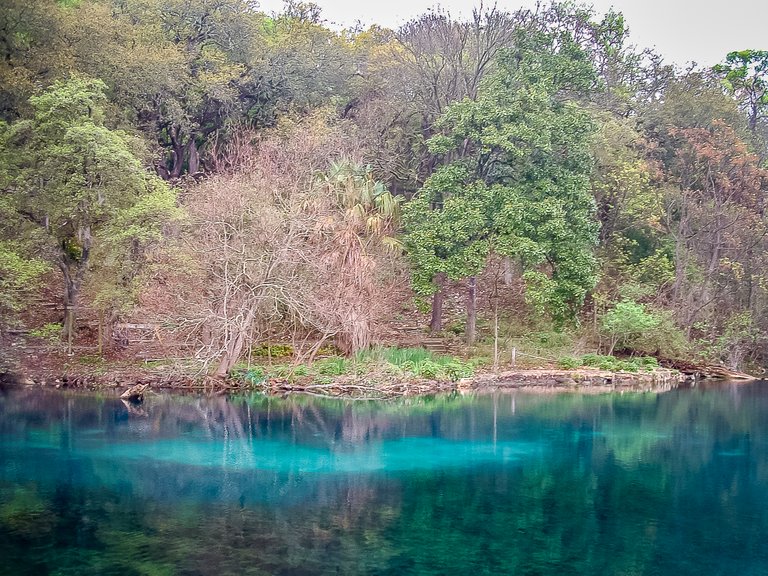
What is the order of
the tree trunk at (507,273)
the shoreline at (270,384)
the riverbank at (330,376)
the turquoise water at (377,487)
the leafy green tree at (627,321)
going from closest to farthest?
1. the turquoise water at (377,487)
2. the shoreline at (270,384)
3. the riverbank at (330,376)
4. the leafy green tree at (627,321)
5. the tree trunk at (507,273)

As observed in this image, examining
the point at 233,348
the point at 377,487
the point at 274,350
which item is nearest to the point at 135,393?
the point at 233,348

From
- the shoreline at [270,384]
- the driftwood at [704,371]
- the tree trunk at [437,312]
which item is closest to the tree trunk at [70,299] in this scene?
the shoreline at [270,384]

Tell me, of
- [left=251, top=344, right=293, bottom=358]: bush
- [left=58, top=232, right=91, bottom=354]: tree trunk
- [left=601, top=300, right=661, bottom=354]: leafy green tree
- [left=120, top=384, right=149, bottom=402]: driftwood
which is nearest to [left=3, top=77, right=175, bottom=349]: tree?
[left=58, top=232, right=91, bottom=354]: tree trunk

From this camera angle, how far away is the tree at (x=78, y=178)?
24500 millimetres

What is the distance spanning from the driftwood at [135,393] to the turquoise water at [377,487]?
1.80 feet

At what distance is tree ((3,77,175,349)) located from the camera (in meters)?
24.5

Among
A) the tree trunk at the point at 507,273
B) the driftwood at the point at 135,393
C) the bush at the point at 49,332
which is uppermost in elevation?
the tree trunk at the point at 507,273

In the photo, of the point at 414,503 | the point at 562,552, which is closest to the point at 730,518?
the point at 562,552

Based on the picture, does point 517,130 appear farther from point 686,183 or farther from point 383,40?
point 383,40

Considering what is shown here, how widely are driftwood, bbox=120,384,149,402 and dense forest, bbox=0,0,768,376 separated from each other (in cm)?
212

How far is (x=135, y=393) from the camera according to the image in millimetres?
24000

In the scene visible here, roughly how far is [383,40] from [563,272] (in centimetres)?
1881

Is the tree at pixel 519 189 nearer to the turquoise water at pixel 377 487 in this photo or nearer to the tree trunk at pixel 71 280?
the turquoise water at pixel 377 487

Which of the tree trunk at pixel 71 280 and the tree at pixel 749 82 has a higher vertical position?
the tree at pixel 749 82
